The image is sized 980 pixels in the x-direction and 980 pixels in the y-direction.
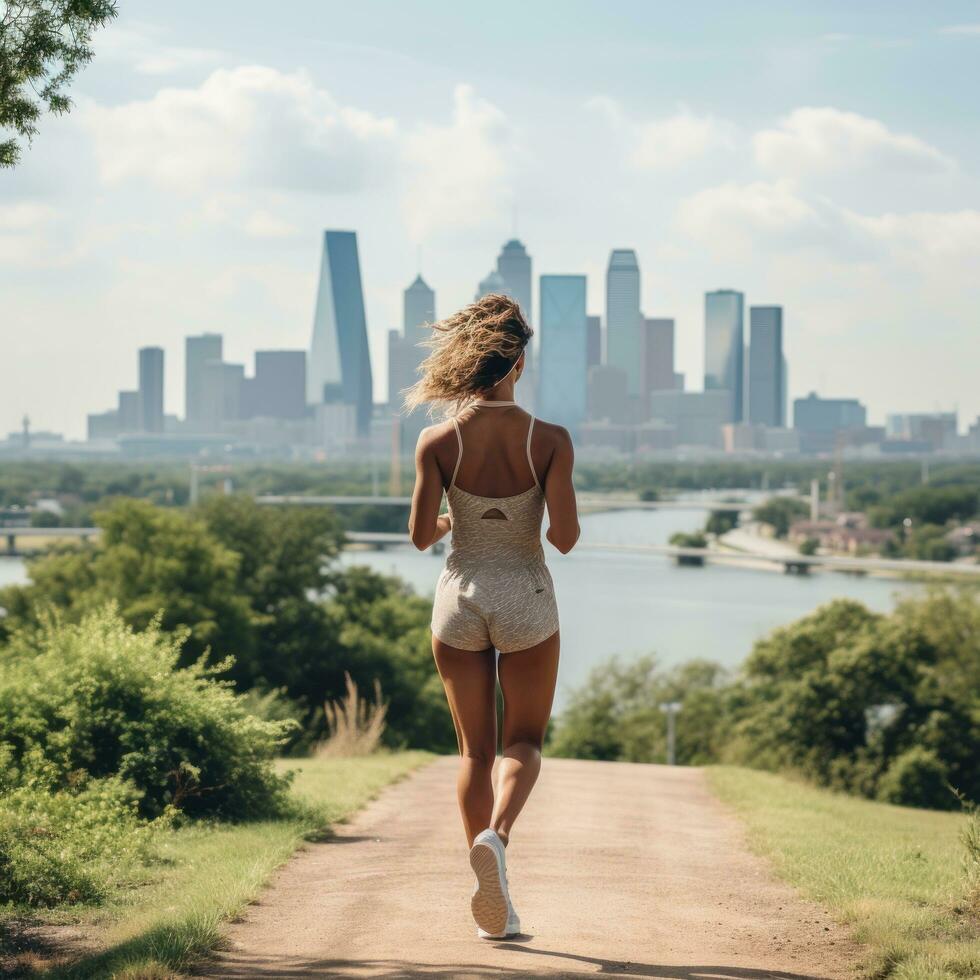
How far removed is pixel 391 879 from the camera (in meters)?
4.69

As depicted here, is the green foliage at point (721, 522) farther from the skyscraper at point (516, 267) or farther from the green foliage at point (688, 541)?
the skyscraper at point (516, 267)

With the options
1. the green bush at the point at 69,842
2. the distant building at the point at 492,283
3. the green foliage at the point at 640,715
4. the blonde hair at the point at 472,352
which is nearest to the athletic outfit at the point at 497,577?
the blonde hair at the point at 472,352

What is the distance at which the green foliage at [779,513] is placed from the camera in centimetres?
9781

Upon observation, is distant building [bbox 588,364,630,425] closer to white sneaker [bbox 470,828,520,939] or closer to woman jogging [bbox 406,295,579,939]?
woman jogging [bbox 406,295,579,939]

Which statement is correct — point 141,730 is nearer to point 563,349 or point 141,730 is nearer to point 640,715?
point 640,715

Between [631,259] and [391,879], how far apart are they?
198 metres

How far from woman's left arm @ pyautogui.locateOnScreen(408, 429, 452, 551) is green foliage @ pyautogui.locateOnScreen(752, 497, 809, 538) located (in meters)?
95.0

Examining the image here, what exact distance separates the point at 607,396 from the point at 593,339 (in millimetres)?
9486

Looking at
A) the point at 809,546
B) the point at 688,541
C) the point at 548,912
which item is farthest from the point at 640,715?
the point at 809,546

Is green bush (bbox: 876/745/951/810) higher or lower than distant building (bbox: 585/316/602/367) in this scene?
lower

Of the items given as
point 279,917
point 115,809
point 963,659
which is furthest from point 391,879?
point 963,659

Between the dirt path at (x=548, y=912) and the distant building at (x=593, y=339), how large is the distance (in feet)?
590

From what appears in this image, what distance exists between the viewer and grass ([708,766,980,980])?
3551 mm

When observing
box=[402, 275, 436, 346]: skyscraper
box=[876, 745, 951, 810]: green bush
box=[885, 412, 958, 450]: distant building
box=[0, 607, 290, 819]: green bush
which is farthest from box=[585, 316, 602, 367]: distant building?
box=[0, 607, 290, 819]: green bush
